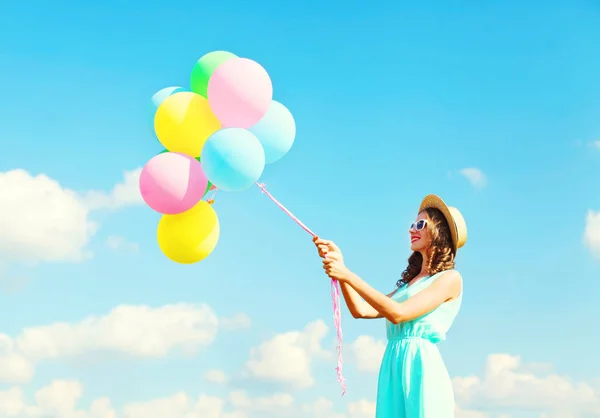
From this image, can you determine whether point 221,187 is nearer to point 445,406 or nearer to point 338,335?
point 338,335

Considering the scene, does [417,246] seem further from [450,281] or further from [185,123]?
[185,123]

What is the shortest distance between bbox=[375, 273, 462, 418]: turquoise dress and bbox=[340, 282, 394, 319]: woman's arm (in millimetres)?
245

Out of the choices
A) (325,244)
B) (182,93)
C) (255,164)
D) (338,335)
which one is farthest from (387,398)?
(182,93)

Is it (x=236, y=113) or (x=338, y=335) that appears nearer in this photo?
(x=338, y=335)

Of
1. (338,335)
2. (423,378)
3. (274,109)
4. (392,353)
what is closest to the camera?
(423,378)

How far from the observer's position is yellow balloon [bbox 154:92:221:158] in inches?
178

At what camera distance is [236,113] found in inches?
175

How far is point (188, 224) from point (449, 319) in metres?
1.95

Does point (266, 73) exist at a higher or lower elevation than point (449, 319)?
higher

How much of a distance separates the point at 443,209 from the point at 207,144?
1.64 metres

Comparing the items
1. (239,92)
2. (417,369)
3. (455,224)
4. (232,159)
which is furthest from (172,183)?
(417,369)

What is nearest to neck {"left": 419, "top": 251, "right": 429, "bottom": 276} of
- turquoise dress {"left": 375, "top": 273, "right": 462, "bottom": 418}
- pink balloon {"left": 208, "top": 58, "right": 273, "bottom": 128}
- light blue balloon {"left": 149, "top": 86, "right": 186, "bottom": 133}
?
turquoise dress {"left": 375, "top": 273, "right": 462, "bottom": 418}

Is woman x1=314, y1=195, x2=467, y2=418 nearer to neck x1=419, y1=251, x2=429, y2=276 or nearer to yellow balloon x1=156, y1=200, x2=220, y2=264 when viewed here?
neck x1=419, y1=251, x2=429, y2=276

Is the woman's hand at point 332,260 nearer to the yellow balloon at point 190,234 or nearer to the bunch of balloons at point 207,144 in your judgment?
the bunch of balloons at point 207,144
